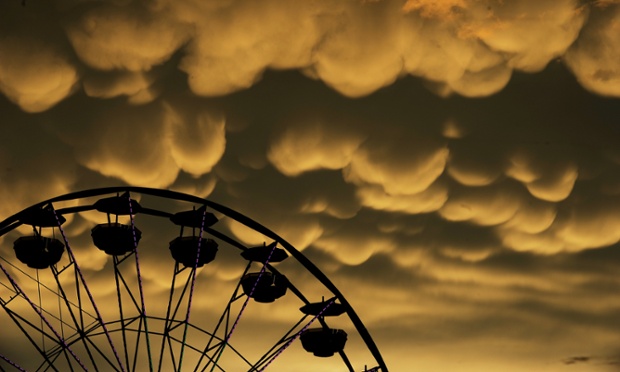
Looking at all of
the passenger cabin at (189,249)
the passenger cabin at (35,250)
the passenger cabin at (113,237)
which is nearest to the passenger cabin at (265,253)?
the passenger cabin at (189,249)

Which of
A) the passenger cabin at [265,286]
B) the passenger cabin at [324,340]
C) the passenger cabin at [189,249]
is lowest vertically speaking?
the passenger cabin at [324,340]

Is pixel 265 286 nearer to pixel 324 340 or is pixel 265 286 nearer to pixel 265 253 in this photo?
pixel 265 253

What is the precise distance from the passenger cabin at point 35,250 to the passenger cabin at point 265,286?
11.9ft

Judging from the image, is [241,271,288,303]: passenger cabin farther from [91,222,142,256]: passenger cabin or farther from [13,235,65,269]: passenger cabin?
[13,235,65,269]: passenger cabin

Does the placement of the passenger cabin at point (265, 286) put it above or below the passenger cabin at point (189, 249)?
above

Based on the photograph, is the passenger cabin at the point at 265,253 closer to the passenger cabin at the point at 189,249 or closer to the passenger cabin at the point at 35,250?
the passenger cabin at the point at 189,249

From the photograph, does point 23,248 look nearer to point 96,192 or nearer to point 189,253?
point 96,192

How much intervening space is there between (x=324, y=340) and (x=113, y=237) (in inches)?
183

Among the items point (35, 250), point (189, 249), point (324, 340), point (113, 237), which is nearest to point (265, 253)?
point (189, 249)

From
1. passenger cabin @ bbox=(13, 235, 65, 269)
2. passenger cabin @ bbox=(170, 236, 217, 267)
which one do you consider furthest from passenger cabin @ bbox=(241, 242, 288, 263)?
passenger cabin @ bbox=(13, 235, 65, 269)

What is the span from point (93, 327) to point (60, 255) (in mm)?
1763

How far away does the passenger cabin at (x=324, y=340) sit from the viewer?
15.3m

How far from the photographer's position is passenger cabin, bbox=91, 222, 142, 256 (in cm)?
1354

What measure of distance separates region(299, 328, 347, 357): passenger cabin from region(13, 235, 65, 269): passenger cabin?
202 inches
